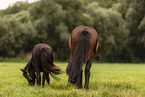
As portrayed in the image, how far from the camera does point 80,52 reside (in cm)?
682

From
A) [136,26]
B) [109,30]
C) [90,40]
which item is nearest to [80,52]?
[90,40]

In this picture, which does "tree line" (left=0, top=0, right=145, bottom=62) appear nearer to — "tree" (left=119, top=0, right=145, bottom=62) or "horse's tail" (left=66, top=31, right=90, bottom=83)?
"tree" (left=119, top=0, right=145, bottom=62)

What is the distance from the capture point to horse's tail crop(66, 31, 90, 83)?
6.47 meters

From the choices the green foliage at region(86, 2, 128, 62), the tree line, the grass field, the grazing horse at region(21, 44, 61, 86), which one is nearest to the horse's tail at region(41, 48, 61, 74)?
the grazing horse at region(21, 44, 61, 86)

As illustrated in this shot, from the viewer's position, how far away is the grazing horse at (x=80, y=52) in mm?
6484

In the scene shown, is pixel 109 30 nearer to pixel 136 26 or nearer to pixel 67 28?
pixel 136 26

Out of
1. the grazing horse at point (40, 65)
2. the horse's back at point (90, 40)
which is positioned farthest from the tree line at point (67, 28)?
the horse's back at point (90, 40)

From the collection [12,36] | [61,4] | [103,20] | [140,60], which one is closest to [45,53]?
[12,36]

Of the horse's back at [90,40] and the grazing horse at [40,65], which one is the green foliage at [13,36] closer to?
the grazing horse at [40,65]

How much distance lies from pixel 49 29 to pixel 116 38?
15712mm

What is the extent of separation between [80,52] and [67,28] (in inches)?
1154

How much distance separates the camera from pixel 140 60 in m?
45.9

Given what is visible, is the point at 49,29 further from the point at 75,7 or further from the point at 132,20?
the point at 132,20

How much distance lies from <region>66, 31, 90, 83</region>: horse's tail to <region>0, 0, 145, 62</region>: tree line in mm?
26755
